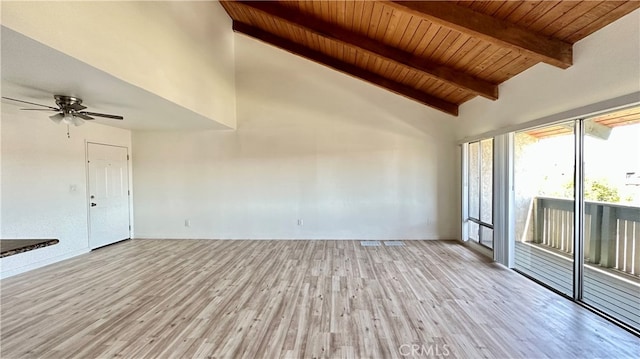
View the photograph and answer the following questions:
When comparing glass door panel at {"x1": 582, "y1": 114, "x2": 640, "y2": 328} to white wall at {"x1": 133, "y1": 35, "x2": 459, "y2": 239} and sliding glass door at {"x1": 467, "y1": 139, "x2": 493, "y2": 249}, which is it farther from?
white wall at {"x1": 133, "y1": 35, "x2": 459, "y2": 239}

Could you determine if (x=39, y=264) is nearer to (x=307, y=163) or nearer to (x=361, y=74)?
(x=307, y=163)

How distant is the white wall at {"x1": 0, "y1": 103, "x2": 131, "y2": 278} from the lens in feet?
12.3

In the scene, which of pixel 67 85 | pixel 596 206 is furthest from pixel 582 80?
pixel 67 85

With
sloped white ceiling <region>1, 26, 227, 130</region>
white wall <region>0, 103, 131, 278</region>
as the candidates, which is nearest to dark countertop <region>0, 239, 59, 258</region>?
sloped white ceiling <region>1, 26, 227, 130</region>

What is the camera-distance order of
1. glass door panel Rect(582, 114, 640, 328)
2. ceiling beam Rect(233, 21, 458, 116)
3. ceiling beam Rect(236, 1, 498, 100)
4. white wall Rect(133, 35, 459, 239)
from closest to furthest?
glass door panel Rect(582, 114, 640, 328) → ceiling beam Rect(236, 1, 498, 100) → ceiling beam Rect(233, 21, 458, 116) → white wall Rect(133, 35, 459, 239)

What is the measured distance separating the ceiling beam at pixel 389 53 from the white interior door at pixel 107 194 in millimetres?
4425

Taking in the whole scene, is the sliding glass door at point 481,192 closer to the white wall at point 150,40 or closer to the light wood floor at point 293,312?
the light wood floor at point 293,312

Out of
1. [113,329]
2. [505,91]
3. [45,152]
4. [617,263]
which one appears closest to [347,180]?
[505,91]

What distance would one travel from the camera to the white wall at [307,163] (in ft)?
18.5

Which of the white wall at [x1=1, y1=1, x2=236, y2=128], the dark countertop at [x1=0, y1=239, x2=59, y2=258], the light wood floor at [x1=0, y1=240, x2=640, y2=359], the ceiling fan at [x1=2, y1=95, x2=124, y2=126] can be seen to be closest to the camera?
the dark countertop at [x1=0, y1=239, x2=59, y2=258]

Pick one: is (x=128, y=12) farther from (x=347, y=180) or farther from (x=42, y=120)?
(x=347, y=180)

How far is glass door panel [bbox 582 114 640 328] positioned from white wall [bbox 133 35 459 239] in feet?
8.90

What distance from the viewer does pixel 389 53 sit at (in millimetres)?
3969

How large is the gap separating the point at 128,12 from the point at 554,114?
475 cm
